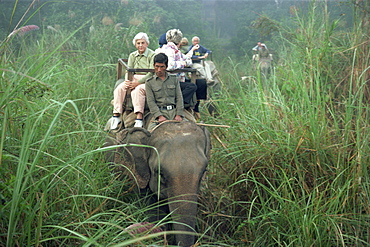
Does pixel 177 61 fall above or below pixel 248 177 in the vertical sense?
above

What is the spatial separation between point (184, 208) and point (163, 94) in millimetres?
1155

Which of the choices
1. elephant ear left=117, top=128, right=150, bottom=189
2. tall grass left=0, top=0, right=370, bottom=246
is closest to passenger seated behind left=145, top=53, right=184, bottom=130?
elephant ear left=117, top=128, right=150, bottom=189

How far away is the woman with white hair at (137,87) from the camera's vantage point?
427 centimetres

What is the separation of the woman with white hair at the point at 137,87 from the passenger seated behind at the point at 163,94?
0.18m

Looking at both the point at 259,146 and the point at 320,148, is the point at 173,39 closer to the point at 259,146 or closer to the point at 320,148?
the point at 259,146

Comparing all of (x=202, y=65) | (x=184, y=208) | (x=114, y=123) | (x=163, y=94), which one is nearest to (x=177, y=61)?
(x=163, y=94)

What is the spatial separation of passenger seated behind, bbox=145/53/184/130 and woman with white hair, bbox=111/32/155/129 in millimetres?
183

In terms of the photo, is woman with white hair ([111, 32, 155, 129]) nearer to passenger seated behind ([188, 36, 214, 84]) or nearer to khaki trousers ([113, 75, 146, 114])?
khaki trousers ([113, 75, 146, 114])

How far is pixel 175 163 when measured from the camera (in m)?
3.51

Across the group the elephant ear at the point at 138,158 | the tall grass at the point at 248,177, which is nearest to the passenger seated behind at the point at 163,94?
the elephant ear at the point at 138,158

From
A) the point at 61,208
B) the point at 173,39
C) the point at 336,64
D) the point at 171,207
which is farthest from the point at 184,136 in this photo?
the point at 336,64

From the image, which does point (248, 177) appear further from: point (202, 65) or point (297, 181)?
point (202, 65)

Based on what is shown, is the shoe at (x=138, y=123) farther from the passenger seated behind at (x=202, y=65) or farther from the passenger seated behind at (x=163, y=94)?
the passenger seated behind at (x=202, y=65)

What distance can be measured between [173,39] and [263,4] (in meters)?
A: 10.7
